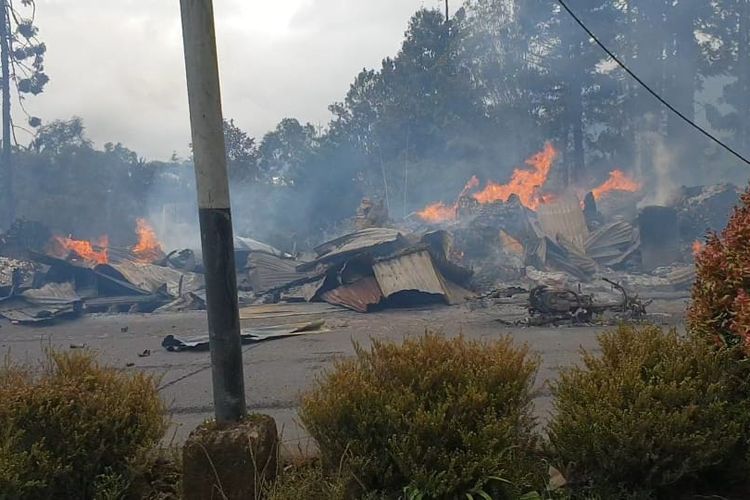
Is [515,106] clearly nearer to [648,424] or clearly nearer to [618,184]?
[618,184]

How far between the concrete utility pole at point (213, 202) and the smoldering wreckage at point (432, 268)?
6.61 m

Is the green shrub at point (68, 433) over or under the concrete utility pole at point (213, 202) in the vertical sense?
under

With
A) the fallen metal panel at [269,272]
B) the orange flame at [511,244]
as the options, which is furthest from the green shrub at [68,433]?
the orange flame at [511,244]

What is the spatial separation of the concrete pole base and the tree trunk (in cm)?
3396

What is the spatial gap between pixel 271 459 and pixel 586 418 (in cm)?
155

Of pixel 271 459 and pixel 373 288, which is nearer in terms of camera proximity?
pixel 271 459

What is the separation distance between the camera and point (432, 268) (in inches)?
553

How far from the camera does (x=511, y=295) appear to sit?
46.1 ft

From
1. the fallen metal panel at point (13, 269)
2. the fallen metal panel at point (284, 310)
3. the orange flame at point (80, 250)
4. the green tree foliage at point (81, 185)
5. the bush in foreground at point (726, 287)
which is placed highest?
the green tree foliage at point (81, 185)

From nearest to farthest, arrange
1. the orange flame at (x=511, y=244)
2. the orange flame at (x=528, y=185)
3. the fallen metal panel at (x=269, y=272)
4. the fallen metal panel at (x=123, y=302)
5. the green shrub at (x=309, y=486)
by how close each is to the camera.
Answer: the green shrub at (x=309, y=486), the fallen metal panel at (x=123, y=302), the fallen metal panel at (x=269, y=272), the orange flame at (x=511, y=244), the orange flame at (x=528, y=185)

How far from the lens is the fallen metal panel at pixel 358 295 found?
13.5 meters

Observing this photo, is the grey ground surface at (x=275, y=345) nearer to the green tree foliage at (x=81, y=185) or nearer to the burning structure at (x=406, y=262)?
the burning structure at (x=406, y=262)

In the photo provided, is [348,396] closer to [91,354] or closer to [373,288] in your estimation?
[91,354]

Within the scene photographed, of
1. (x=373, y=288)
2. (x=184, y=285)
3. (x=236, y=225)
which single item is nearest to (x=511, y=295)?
(x=373, y=288)
